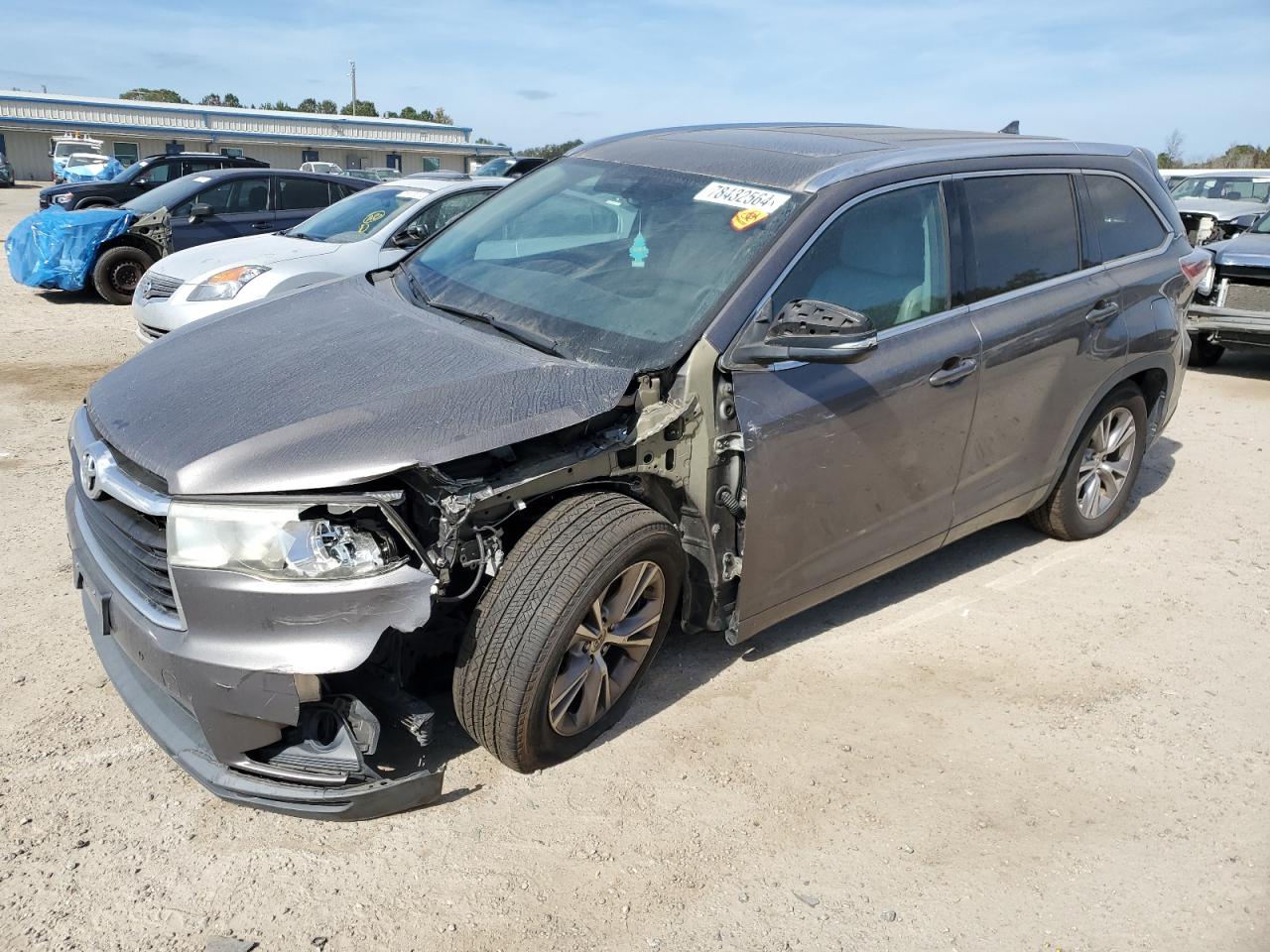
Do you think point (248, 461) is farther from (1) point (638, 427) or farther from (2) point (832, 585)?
(2) point (832, 585)

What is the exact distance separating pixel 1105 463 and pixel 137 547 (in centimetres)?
436

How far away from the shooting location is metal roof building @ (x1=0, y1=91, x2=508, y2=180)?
4978 cm

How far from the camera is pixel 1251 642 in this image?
13.7 ft

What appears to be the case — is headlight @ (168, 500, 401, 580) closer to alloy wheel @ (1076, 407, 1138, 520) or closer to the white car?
alloy wheel @ (1076, 407, 1138, 520)

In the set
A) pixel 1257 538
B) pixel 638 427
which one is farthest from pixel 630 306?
pixel 1257 538

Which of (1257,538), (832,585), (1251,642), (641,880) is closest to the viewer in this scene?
(641,880)

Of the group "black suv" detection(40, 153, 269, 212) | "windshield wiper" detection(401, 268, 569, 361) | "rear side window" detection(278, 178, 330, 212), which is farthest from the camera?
"black suv" detection(40, 153, 269, 212)

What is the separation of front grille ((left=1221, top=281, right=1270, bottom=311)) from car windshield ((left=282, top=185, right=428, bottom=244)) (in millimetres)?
7253

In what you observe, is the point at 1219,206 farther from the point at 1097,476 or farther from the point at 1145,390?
the point at 1097,476

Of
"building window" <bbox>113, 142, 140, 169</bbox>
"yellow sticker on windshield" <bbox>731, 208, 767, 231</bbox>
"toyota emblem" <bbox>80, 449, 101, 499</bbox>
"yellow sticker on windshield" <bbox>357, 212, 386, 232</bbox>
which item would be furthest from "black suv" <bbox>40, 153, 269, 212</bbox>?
"building window" <bbox>113, 142, 140, 169</bbox>

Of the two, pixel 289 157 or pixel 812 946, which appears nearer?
pixel 812 946

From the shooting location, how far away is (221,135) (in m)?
52.8

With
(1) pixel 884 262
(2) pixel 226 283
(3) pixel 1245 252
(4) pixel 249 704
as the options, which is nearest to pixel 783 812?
(4) pixel 249 704

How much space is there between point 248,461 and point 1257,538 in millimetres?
5106
